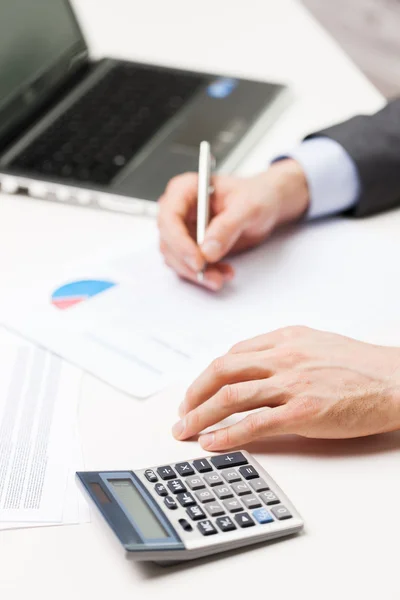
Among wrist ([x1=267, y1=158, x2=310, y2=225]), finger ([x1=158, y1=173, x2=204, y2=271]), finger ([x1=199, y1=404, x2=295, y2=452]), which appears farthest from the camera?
wrist ([x1=267, y1=158, x2=310, y2=225])

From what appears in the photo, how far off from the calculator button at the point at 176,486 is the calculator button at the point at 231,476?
37 millimetres

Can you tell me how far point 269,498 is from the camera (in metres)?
0.66

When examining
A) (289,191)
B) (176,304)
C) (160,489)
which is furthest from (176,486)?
(289,191)

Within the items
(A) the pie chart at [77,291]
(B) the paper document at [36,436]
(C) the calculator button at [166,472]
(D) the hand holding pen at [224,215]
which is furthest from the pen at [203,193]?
(C) the calculator button at [166,472]

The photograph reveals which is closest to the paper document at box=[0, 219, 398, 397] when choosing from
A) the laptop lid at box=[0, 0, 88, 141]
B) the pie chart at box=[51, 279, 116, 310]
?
the pie chart at box=[51, 279, 116, 310]

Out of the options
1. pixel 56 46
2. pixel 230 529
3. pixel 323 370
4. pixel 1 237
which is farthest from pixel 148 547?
pixel 56 46

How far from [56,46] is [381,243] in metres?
0.62

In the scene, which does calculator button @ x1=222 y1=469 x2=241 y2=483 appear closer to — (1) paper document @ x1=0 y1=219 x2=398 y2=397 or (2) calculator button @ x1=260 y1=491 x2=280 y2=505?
(2) calculator button @ x1=260 y1=491 x2=280 y2=505

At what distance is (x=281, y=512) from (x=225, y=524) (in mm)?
47

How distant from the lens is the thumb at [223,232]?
0.97 m

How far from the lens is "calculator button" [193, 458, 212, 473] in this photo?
2.24 ft

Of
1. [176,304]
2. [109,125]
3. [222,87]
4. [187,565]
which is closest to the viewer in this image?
[187,565]

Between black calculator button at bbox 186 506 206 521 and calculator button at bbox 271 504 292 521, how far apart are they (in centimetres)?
5

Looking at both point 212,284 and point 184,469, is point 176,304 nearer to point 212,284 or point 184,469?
point 212,284
